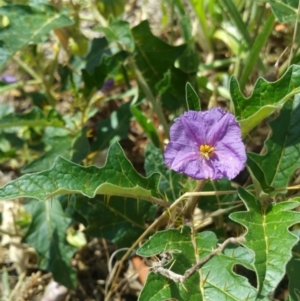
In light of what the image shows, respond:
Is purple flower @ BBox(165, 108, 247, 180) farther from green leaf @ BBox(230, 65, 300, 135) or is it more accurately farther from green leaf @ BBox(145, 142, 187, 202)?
green leaf @ BBox(145, 142, 187, 202)

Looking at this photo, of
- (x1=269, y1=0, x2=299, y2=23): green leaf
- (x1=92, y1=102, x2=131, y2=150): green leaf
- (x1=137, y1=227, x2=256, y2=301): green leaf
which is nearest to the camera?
(x1=137, y1=227, x2=256, y2=301): green leaf

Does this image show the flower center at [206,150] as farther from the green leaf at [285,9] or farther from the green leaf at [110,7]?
the green leaf at [110,7]

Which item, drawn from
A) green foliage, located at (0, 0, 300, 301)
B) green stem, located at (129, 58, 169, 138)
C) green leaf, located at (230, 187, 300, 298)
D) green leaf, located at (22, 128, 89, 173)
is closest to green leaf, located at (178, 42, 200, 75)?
green foliage, located at (0, 0, 300, 301)

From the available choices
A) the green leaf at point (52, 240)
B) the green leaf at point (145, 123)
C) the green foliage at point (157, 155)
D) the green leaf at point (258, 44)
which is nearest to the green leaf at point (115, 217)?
the green foliage at point (157, 155)

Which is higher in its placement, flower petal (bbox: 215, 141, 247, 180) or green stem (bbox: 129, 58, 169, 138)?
flower petal (bbox: 215, 141, 247, 180)

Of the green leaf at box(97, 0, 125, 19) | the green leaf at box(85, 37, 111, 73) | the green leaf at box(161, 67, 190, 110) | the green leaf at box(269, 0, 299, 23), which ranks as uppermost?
the green leaf at box(269, 0, 299, 23)

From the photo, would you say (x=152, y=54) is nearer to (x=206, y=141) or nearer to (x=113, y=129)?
(x=113, y=129)

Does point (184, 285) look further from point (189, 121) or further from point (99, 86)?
point (99, 86)
